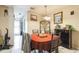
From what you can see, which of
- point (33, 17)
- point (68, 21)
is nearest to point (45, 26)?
point (33, 17)

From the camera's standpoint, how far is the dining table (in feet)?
6.53

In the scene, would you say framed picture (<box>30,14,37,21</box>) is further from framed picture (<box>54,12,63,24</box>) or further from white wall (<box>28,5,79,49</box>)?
framed picture (<box>54,12,63,24</box>)

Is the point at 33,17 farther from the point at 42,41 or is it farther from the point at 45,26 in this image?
the point at 42,41

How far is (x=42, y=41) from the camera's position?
6.57 feet

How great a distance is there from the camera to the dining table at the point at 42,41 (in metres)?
1.99

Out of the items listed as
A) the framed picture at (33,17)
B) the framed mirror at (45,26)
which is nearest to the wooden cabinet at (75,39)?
the framed mirror at (45,26)

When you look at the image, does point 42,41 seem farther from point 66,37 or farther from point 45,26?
point 66,37

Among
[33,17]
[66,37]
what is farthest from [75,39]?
[33,17]

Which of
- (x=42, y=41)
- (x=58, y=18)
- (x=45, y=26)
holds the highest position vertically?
(x=58, y=18)

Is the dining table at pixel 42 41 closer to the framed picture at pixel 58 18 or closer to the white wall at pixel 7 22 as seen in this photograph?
the framed picture at pixel 58 18

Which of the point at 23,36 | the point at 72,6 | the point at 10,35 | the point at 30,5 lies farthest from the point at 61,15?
the point at 10,35

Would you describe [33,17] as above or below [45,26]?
above

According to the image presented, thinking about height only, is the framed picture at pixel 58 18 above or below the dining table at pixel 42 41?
above
